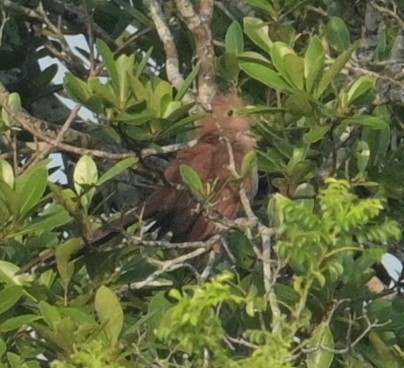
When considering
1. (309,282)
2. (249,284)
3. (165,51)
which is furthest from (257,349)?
(165,51)

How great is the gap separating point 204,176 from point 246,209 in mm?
1178

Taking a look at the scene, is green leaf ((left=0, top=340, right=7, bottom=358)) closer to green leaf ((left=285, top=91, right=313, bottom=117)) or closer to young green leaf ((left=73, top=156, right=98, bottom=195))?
young green leaf ((left=73, top=156, right=98, bottom=195))

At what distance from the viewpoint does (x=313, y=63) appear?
412 centimetres

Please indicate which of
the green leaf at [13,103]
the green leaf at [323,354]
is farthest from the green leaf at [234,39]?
the green leaf at [323,354]

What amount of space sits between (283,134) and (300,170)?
0.23 m

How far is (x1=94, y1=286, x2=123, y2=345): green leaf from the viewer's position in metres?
3.78

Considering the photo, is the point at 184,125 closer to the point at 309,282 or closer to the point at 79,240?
the point at 79,240

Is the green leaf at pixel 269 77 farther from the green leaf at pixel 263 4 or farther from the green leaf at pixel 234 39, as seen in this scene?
the green leaf at pixel 263 4

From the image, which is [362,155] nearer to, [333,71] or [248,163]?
[333,71]

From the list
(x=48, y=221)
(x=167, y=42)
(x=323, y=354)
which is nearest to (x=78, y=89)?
(x=48, y=221)

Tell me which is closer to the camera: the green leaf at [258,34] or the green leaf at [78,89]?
the green leaf at [78,89]

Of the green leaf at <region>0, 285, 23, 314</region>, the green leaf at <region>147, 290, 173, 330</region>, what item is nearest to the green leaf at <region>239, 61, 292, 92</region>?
the green leaf at <region>147, 290, 173, 330</region>

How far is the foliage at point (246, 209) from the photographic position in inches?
146

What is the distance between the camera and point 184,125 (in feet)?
13.9
